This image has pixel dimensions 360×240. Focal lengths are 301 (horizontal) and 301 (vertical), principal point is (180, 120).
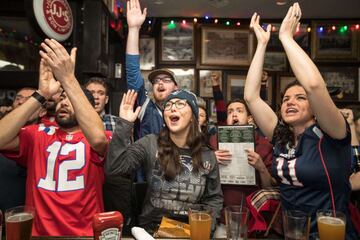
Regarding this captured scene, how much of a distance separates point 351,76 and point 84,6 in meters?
5.09

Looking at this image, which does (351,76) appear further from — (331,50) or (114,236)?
(114,236)

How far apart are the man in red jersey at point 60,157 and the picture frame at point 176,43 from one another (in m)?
4.20

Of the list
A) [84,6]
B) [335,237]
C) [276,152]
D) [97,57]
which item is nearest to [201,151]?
[276,152]

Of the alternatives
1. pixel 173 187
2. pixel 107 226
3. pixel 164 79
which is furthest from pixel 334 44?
pixel 107 226

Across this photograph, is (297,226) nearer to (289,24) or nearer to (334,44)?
(289,24)

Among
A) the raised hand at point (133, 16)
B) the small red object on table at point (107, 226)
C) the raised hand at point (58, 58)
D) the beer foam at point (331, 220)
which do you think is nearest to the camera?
the small red object on table at point (107, 226)

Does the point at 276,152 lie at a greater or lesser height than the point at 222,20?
lesser

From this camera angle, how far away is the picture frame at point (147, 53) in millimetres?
5895

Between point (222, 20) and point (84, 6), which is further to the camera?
point (222, 20)

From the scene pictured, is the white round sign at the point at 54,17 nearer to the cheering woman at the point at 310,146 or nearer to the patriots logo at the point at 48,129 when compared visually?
the patriots logo at the point at 48,129

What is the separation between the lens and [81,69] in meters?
4.12

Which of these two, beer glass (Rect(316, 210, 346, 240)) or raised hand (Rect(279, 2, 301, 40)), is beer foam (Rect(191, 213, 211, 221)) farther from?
raised hand (Rect(279, 2, 301, 40))

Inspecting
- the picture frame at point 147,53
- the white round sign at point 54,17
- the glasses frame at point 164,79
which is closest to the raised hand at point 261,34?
the glasses frame at point 164,79

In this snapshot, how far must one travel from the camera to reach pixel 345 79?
5.96m
